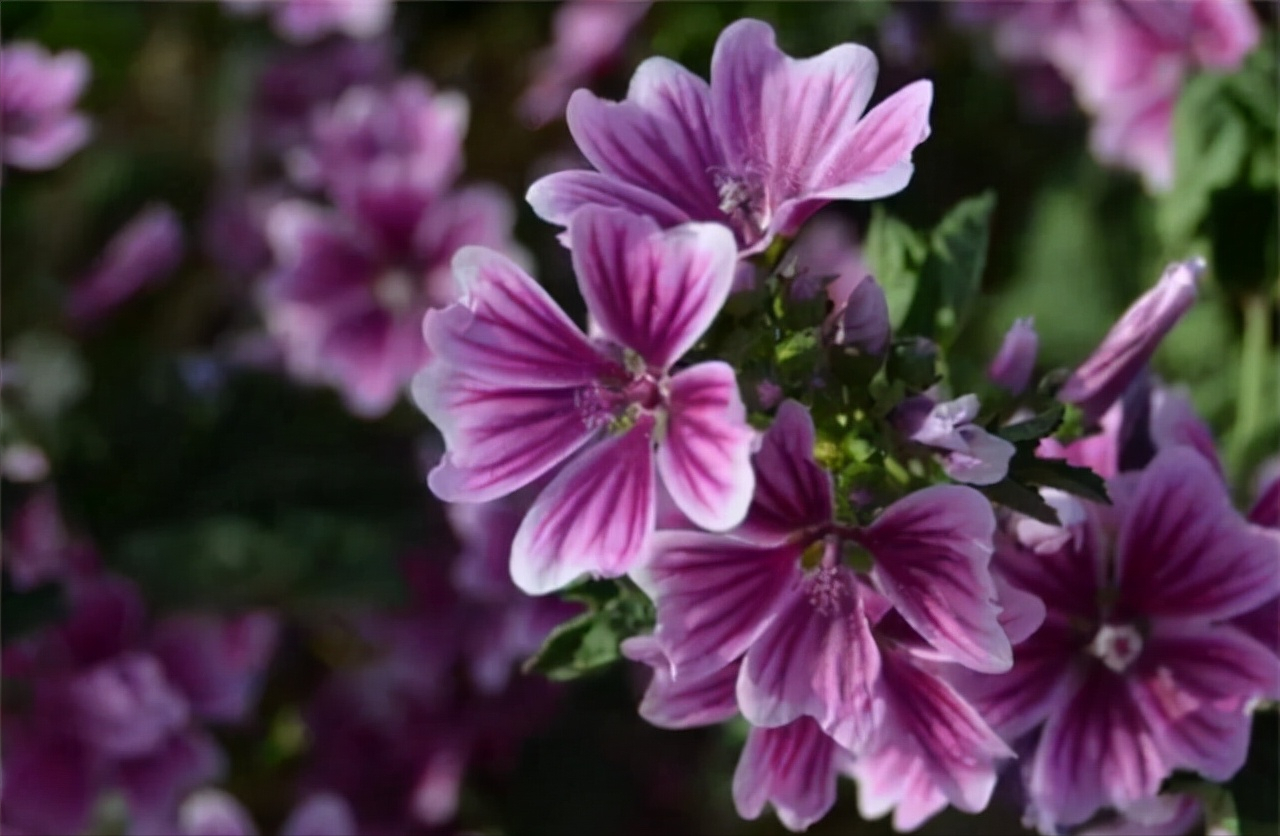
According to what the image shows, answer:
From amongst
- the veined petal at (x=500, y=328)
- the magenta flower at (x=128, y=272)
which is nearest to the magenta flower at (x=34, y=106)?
the magenta flower at (x=128, y=272)

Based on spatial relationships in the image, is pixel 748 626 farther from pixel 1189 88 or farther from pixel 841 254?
pixel 841 254

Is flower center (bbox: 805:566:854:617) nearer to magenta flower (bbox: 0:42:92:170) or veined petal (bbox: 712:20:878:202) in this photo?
veined petal (bbox: 712:20:878:202)

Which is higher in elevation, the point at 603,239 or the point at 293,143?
the point at 603,239

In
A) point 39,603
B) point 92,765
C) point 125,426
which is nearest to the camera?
point 39,603

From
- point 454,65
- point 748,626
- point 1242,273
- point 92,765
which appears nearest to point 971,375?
point 748,626

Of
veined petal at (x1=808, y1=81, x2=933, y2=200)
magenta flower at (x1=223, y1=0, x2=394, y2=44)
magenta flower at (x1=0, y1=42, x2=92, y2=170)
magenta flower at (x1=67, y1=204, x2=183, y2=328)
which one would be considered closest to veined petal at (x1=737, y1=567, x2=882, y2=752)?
veined petal at (x1=808, y1=81, x2=933, y2=200)
